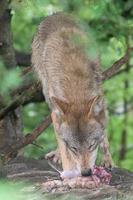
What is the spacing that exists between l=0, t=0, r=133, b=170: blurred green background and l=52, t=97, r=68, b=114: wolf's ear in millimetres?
618

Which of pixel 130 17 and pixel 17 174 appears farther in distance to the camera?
pixel 130 17

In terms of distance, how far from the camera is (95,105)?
5.96 meters

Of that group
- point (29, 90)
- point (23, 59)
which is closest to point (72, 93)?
point (29, 90)

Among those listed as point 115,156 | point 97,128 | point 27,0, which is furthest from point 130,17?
point 115,156

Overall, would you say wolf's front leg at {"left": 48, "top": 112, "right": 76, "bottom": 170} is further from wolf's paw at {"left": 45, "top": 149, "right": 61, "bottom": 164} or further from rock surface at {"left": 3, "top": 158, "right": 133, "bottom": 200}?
Result: wolf's paw at {"left": 45, "top": 149, "right": 61, "bottom": 164}

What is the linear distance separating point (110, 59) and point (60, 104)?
2.40 ft

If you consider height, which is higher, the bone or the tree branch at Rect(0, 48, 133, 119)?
the tree branch at Rect(0, 48, 133, 119)

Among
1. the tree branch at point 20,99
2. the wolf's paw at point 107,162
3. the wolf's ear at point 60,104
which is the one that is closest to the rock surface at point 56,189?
the wolf's paw at point 107,162

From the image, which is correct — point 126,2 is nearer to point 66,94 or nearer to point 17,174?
point 66,94

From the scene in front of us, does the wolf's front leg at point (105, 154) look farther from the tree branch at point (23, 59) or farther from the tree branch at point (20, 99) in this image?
the tree branch at point (23, 59)

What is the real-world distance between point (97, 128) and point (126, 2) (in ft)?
7.37

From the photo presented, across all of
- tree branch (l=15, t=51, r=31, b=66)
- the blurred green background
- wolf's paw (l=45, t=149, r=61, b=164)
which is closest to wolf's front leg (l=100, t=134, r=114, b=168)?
wolf's paw (l=45, t=149, r=61, b=164)

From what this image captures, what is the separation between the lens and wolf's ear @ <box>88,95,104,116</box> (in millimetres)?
5811

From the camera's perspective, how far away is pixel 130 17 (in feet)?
24.4
